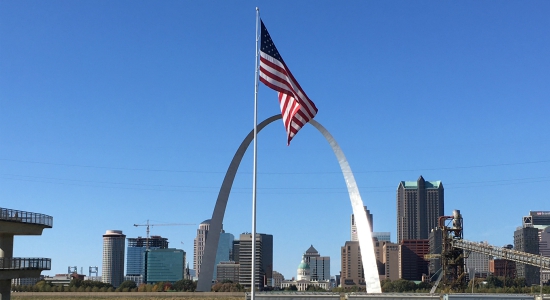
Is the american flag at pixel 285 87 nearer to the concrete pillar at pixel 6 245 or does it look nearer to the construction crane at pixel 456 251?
the concrete pillar at pixel 6 245

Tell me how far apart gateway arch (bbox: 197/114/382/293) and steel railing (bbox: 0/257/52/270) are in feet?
73.4

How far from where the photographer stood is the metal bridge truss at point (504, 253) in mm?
88531

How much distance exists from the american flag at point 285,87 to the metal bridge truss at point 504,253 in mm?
64189

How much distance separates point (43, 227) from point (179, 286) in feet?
380

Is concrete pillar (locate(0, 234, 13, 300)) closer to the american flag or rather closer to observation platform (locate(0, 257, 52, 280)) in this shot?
observation platform (locate(0, 257, 52, 280))

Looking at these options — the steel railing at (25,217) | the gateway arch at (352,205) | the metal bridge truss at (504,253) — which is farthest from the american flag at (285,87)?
the metal bridge truss at (504,253)

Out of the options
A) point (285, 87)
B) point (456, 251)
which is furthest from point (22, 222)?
point (456, 251)

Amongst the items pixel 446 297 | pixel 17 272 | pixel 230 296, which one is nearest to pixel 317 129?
pixel 230 296

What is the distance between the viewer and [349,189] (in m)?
83.4

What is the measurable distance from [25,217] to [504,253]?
225 ft

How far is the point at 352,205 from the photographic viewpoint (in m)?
83.0

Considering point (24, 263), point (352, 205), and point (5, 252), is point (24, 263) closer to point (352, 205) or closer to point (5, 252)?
point (5, 252)

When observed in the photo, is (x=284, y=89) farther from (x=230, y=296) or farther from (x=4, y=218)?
(x=230, y=296)

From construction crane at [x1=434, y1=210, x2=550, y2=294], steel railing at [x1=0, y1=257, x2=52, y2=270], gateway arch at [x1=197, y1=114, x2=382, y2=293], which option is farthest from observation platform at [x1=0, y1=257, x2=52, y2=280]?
construction crane at [x1=434, y1=210, x2=550, y2=294]
